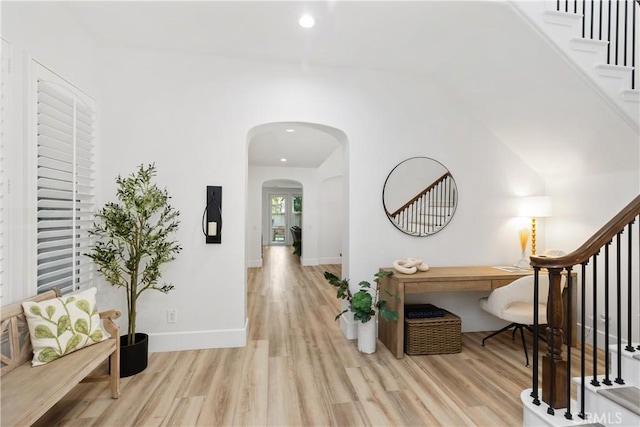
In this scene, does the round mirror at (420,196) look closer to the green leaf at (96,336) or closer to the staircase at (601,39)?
the staircase at (601,39)

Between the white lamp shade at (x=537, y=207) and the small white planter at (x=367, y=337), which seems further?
the white lamp shade at (x=537, y=207)

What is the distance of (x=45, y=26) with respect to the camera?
2219 millimetres

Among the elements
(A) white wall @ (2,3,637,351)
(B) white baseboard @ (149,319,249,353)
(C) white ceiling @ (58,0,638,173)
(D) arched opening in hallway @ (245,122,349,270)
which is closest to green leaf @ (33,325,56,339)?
(A) white wall @ (2,3,637,351)

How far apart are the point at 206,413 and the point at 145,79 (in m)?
2.89

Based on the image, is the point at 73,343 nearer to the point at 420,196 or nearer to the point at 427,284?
the point at 427,284

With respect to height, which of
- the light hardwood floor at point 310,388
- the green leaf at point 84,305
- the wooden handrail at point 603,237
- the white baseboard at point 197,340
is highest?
the wooden handrail at point 603,237

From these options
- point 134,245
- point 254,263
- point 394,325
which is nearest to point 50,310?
point 134,245

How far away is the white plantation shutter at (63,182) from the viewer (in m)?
2.18

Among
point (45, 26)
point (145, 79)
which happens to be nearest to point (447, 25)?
point (145, 79)

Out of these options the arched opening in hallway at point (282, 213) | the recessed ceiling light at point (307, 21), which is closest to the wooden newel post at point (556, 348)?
the recessed ceiling light at point (307, 21)

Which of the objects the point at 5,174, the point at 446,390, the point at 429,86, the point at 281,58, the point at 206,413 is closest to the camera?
the point at 5,174

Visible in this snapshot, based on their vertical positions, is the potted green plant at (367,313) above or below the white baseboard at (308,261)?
above

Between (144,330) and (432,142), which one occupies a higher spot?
(432,142)

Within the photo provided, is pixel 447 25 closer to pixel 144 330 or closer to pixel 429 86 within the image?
pixel 429 86
